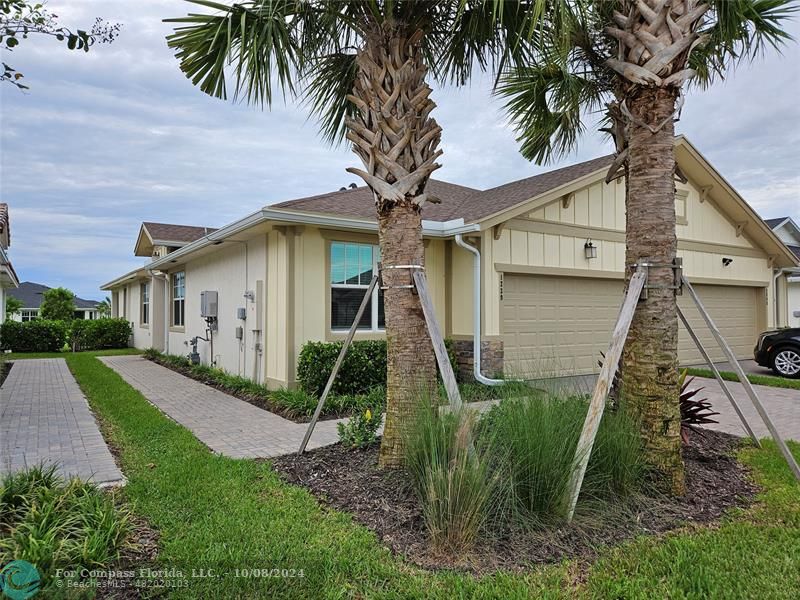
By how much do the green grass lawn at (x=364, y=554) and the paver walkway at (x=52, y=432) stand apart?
105 centimetres

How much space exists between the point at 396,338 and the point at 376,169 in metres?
1.57

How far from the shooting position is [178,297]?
15.2m

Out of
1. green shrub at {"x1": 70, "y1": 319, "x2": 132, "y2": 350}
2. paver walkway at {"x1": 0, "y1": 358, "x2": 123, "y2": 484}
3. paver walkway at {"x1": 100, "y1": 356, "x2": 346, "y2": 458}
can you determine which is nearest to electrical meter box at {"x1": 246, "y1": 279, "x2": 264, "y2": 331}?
paver walkway at {"x1": 100, "y1": 356, "x2": 346, "y2": 458}

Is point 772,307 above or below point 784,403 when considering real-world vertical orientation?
above

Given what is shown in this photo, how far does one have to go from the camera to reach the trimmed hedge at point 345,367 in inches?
309

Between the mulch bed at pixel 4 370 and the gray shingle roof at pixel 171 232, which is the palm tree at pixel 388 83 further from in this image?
the gray shingle roof at pixel 171 232

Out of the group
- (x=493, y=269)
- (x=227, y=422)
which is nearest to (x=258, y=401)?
(x=227, y=422)

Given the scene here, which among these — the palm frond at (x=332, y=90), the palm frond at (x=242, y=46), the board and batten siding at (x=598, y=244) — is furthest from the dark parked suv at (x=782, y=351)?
the palm frond at (x=242, y=46)

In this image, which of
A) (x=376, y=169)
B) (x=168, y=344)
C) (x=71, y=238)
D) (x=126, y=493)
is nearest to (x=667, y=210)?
(x=376, y=169)

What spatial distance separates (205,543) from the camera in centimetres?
305

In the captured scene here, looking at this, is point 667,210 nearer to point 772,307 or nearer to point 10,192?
point 10,192

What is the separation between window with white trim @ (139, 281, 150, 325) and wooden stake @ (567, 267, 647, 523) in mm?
18294

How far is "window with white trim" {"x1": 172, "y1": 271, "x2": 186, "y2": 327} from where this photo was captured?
14.7 meters

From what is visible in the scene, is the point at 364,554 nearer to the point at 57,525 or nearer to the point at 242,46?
the point at 57,525
